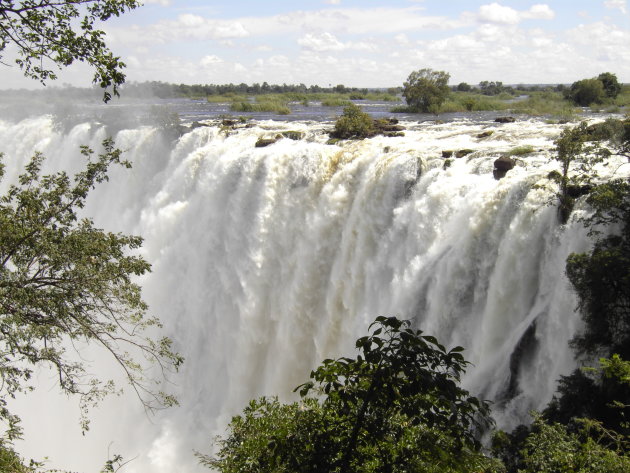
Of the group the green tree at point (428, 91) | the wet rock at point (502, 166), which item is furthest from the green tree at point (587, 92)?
the wet rock at point (502, 166)

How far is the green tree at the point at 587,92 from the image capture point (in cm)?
3297

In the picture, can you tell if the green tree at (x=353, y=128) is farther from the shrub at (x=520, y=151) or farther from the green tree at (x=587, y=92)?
the green tree at (x=587, y=92)

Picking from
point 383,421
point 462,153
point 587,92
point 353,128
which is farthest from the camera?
point 587,92

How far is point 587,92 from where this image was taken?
110 feet

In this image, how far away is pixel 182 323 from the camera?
57.7 feet

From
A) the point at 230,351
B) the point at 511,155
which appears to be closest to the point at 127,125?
the point at 230,351

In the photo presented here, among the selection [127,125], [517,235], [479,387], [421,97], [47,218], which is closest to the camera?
[47,218]

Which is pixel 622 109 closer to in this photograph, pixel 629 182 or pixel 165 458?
pixel 629 182

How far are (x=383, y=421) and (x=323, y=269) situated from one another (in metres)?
10.4

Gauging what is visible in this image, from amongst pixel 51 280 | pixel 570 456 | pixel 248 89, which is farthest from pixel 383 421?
pixel 248 89

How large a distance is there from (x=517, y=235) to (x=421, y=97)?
26.3 m

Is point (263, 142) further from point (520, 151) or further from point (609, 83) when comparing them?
point (609, 83)

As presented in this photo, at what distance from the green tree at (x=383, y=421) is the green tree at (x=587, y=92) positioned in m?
33.5

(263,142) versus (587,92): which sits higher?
(587,92)
